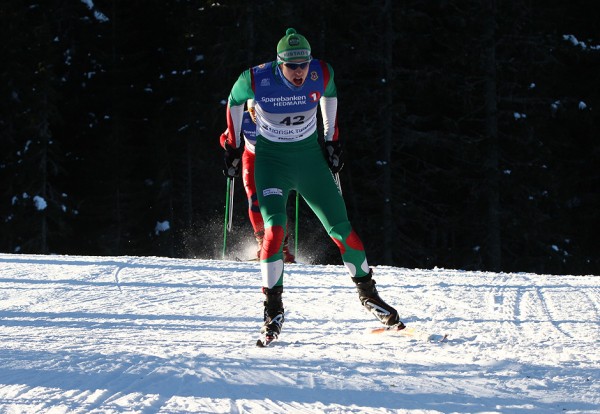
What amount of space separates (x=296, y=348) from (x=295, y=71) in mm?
1888

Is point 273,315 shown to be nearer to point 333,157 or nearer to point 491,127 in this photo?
point 333,157

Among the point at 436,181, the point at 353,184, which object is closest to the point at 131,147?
the point at 353,184

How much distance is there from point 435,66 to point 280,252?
22.1 metres

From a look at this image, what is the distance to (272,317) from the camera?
203 inches

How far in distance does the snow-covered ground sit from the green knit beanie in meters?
1.89

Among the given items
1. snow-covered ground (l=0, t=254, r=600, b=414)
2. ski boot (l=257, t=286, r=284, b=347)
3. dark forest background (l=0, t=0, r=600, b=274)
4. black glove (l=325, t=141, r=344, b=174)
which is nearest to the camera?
snow-covered ground (l=0, t=254, r=600, b=414)

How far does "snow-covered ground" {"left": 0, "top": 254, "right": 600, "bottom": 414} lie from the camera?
3670 mm

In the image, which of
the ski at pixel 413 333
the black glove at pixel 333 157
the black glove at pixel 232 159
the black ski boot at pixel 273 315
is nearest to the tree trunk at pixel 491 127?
the black glove at pixel 333 157

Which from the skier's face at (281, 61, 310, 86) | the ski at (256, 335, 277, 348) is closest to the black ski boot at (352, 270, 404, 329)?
the ski at (256, 335, 277, 348)

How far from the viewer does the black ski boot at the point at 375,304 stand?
5203 millimetres

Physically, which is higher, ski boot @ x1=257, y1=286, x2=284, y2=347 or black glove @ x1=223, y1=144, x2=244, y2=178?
black glove @ x1=223, y1=144, x2=244, y2=178

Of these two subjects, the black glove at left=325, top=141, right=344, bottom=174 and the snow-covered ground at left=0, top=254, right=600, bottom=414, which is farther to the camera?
the black glove at left=325, top=141, right=344, bottom=174

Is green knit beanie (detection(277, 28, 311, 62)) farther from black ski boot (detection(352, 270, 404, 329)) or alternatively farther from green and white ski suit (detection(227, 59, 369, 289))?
black ski boot (detection(352, 270, 404, 329))

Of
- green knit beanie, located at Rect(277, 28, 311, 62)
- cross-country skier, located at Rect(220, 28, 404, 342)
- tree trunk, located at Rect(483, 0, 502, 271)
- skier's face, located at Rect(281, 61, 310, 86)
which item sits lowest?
cross-country skier, located at Rect(220, 28, 404, 342)
